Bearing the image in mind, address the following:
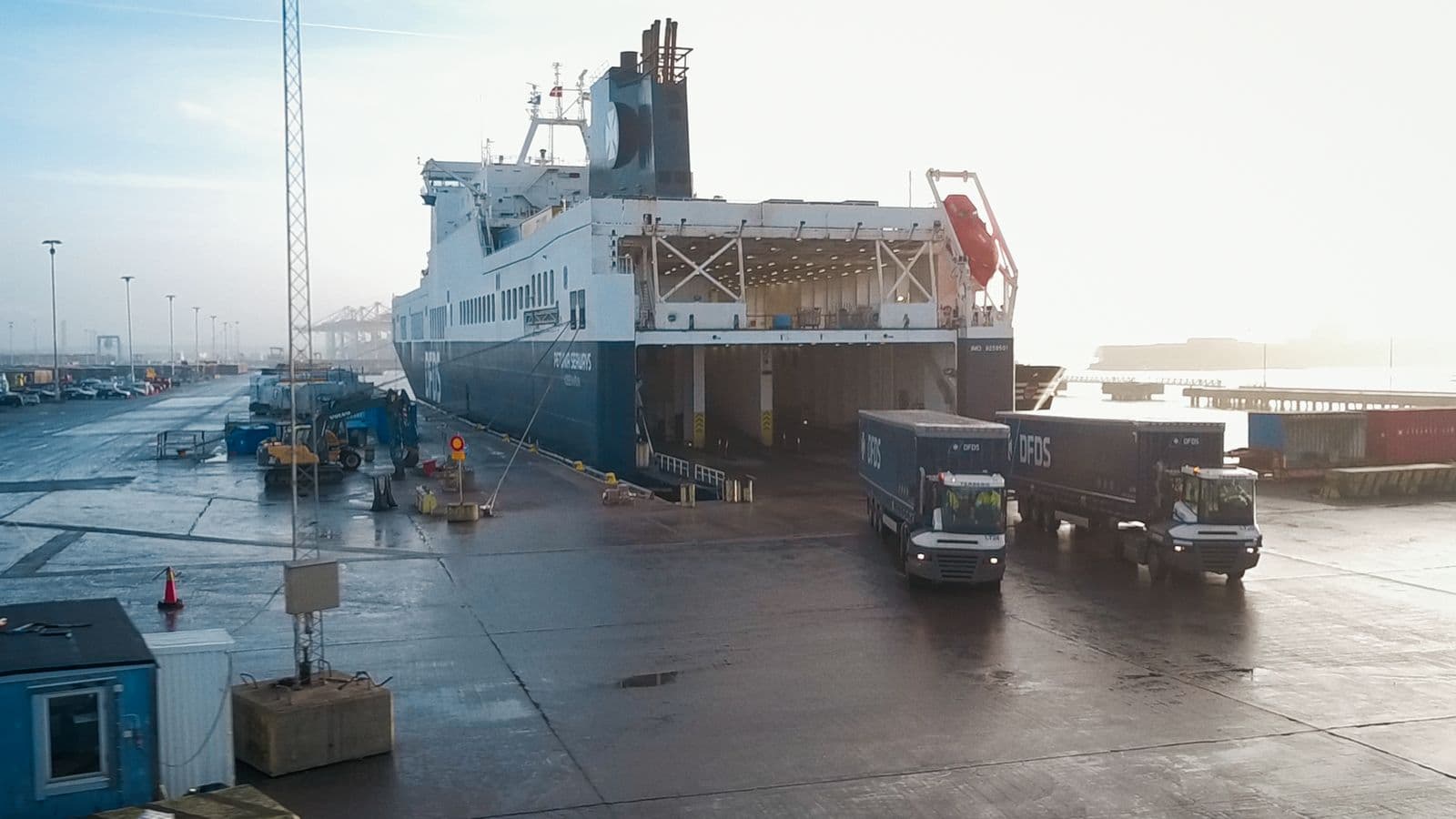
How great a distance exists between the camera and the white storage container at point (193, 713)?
31.8ft

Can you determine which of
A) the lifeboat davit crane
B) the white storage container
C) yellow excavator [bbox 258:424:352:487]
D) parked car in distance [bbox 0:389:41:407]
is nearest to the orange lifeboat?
the lifeboat davit crane

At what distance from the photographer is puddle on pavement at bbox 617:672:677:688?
13576 millimetres

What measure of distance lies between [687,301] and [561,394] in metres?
5.88

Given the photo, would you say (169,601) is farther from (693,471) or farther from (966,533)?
(693,471)

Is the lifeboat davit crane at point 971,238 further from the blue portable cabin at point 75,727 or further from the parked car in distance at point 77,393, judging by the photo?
the parked car in distance at point 77,393

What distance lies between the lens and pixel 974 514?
18422 millimetres

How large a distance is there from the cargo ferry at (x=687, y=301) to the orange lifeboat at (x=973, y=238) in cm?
6

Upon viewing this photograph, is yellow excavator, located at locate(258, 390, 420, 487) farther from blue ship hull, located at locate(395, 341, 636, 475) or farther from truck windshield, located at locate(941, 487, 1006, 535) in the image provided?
truck windshield, located at locate(941, 487, 1006, 535)

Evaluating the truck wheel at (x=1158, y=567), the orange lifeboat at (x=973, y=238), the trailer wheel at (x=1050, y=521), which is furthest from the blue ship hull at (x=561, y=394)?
the truck wheel at (x=1158, y=567)

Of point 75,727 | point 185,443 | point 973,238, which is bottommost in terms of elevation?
point 185,443

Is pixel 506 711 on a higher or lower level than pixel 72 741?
lower

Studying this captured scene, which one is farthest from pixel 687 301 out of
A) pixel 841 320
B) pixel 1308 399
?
pixel 1308 399

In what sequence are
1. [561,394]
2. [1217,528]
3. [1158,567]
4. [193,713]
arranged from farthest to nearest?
[561,394] → [1158,567] → [1217,528] → [193,713]

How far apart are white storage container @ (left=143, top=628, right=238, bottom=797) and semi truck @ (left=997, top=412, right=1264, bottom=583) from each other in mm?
15041
